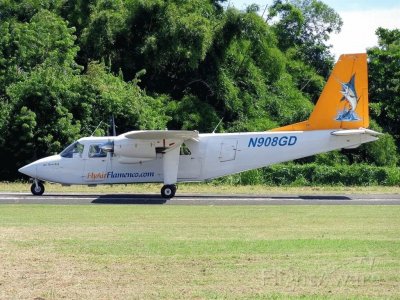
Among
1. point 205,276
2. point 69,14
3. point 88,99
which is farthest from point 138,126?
point 205,276

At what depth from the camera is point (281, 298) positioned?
409 inches

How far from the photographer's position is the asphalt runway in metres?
26.6

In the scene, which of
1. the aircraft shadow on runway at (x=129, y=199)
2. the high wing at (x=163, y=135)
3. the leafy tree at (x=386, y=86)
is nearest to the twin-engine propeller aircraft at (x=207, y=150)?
the high wing at (x=163, y=135)

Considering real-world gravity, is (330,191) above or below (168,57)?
below

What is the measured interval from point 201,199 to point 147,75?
19638 millimetres

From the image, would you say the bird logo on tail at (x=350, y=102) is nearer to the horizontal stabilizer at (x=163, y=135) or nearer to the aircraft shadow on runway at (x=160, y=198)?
the aircraft shadow on runway at (x=160, y=198)

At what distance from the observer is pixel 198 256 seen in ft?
43.8

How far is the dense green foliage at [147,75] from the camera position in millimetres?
38344

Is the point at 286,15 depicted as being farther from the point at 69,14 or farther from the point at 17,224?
the point at 17,224

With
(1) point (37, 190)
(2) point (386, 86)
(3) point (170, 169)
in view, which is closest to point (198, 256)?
(3) point (170, 169)

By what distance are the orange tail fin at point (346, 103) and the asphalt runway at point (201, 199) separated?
2.72 meters

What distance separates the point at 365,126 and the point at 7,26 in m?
22.1

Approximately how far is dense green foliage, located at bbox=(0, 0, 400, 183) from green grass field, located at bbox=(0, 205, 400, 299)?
58.6 feet

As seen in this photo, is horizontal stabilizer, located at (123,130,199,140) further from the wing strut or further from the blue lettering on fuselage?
the blue lettering on fuselage
